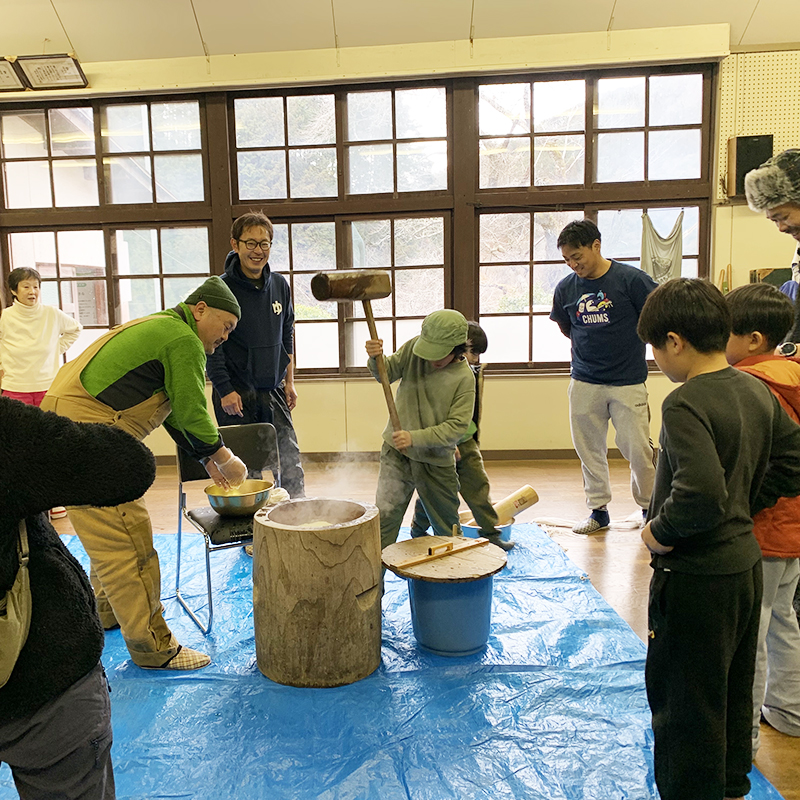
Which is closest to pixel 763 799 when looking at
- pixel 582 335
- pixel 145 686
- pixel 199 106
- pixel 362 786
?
pixel 362 786

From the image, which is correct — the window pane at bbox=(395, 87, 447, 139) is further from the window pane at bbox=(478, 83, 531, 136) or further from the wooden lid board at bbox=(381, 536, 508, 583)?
the wooden lid board at bbox=(381, 536, 508, 583)

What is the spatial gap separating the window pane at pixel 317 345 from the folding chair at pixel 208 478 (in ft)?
8.42

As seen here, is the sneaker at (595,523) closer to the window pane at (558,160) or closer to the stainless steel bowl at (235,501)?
the stainless steel bowl at (235,501)

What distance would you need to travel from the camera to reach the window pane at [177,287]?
6.00 m

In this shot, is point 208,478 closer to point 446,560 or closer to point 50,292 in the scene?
point 446,560

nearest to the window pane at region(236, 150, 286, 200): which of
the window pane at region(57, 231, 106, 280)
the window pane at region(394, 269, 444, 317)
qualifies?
the window pane at region(394, 269, 444, 317)

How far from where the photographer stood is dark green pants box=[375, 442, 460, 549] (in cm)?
309

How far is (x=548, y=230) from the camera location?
5.73m

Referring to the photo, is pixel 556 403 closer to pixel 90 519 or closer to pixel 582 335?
pixel 582 335

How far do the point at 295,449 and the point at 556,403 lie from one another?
112 inches

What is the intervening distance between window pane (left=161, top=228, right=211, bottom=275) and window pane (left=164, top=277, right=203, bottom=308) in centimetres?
7

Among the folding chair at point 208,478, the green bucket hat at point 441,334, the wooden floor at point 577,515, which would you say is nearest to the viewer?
the wooden floor at point 577,515

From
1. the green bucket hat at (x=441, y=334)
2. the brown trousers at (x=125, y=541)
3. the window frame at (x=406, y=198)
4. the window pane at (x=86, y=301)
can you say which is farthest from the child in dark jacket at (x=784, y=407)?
the window pane at (x=86, y=301)

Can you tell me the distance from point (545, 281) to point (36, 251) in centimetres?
462
